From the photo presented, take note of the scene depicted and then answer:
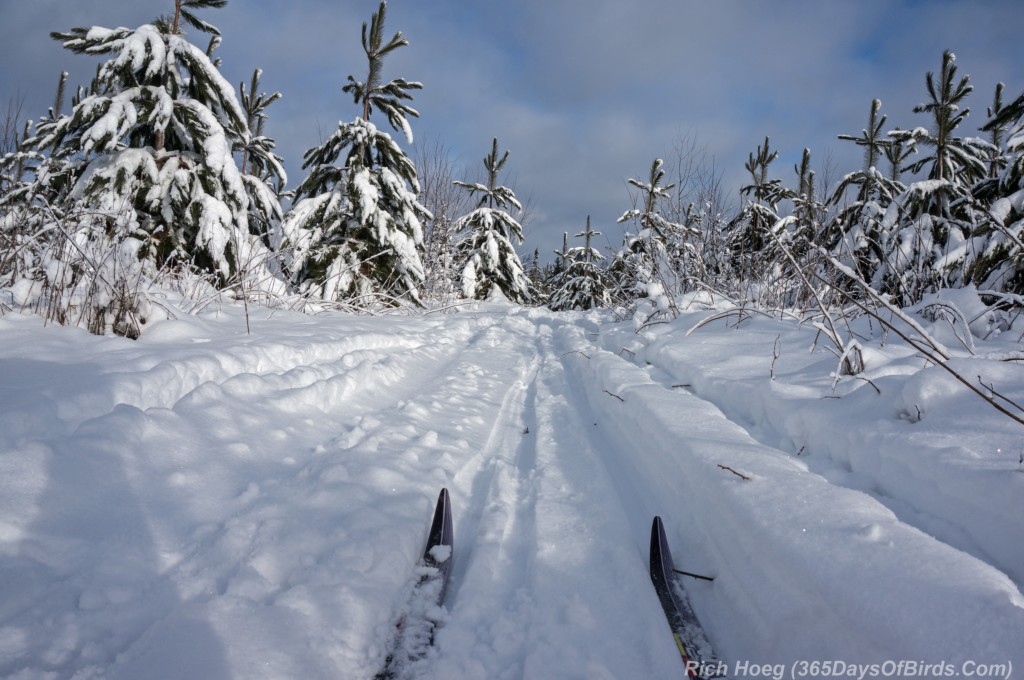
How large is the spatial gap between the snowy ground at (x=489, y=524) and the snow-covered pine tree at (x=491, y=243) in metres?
12.5

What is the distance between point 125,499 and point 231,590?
1.78ft

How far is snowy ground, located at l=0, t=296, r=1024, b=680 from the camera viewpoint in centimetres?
96

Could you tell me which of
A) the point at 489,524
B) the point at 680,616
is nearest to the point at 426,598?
the point at 489,524

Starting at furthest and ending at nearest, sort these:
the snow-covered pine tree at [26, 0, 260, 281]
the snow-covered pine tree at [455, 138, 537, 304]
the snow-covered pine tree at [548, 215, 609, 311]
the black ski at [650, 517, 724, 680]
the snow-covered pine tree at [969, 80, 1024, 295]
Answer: the snow-covered pine tree at [548, 215, 609, 311] < the snow-covered pine tree at [455, 138, 537, 304] < the snow-covered pine tree at [26, 0, 260, 281] < the snow-covered pine tree at [969, 80, 1024, 295] < the black ski at [650, 517, 724, 680]

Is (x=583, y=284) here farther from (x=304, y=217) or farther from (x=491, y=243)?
(x=304, y=217)

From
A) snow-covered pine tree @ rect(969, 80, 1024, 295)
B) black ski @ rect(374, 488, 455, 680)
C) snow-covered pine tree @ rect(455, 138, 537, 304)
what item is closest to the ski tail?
black ski @ rect(374, 488, 455, 680)

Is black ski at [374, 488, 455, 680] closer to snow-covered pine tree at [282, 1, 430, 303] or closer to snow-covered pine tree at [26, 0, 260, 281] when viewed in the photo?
snow-covered pine tree at [26, 0, 260, 281]

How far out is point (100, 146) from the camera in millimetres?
5066

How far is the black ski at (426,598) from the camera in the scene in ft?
3.46

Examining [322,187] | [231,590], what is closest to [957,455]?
[231,590]

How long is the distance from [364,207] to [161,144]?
9.62ft

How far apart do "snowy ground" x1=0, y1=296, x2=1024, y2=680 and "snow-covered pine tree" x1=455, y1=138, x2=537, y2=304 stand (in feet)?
41.1

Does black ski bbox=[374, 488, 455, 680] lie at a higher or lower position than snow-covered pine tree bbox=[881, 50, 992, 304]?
lower

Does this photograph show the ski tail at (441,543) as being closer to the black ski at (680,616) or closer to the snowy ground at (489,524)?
the snowy ground at (489,524)
